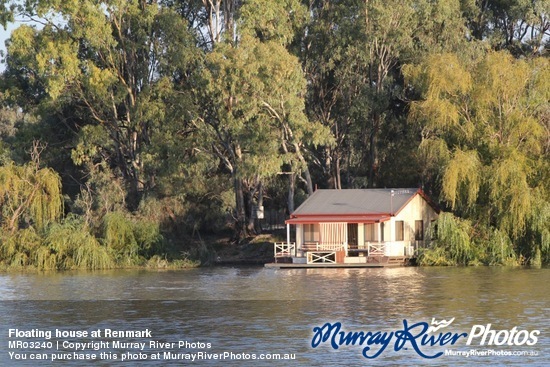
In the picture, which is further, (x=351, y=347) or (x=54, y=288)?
(x=54, y=288)

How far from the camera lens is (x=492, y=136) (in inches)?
1858

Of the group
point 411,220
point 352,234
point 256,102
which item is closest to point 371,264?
point 352,234

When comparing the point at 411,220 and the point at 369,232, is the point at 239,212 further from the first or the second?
the point at 411,220

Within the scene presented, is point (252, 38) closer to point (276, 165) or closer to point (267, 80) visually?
point (267, 80)

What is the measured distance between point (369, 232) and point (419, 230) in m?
2.68

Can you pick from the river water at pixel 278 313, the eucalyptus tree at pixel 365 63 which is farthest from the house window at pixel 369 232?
the eucalyptus tree at pixel 365 63

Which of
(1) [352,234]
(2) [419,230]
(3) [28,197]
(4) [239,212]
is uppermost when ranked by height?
(3) [28,197]

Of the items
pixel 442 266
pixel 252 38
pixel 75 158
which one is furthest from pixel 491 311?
pixel 75 158

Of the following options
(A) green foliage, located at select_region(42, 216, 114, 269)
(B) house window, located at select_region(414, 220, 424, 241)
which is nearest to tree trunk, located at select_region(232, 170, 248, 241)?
(A) green foliage, located at select_region(42, 216, 114, 269)

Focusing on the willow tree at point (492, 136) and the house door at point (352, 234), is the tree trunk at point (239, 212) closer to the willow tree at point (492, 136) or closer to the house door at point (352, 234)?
the house door at point (352, 234)

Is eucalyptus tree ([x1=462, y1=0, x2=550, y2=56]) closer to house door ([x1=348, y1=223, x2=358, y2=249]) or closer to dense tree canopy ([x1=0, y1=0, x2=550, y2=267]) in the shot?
dense tree canopy ([x1=0, y1=0, x2=550, y2=267])

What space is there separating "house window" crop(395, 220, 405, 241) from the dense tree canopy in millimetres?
2191

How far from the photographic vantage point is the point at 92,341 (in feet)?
85.9

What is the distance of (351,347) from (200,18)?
1477 inches
